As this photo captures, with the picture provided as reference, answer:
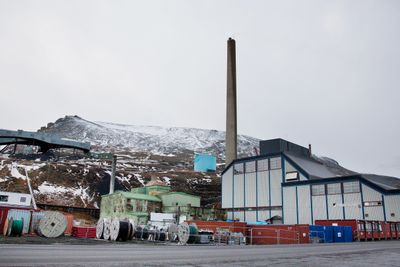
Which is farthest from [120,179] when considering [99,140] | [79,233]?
[99,140]

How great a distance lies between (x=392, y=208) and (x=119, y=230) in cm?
3180

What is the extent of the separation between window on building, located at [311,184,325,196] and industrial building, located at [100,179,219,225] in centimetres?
1754

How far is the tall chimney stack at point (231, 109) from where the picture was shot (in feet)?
227

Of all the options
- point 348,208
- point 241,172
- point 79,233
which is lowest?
point 79,233

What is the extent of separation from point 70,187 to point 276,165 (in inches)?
1911

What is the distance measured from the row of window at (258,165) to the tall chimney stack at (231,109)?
31.4 feet

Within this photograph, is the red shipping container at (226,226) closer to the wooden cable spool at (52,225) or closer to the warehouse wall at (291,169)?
the wooden cable spool at (52,225)

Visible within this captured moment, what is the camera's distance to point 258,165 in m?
55.4

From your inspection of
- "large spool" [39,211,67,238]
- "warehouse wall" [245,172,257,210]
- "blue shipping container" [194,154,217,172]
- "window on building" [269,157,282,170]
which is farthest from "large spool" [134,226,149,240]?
"blue shipping container" [194,154,217,172]

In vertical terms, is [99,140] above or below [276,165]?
above

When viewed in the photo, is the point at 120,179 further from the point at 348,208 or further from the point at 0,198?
the point at 348,208

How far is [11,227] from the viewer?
27016 millimetres

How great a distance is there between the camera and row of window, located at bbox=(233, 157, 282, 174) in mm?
53109

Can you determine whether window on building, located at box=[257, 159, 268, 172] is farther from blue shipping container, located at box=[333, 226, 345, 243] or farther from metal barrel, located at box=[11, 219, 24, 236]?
metal barrel, located at box=[11, 219, 24, 236]
